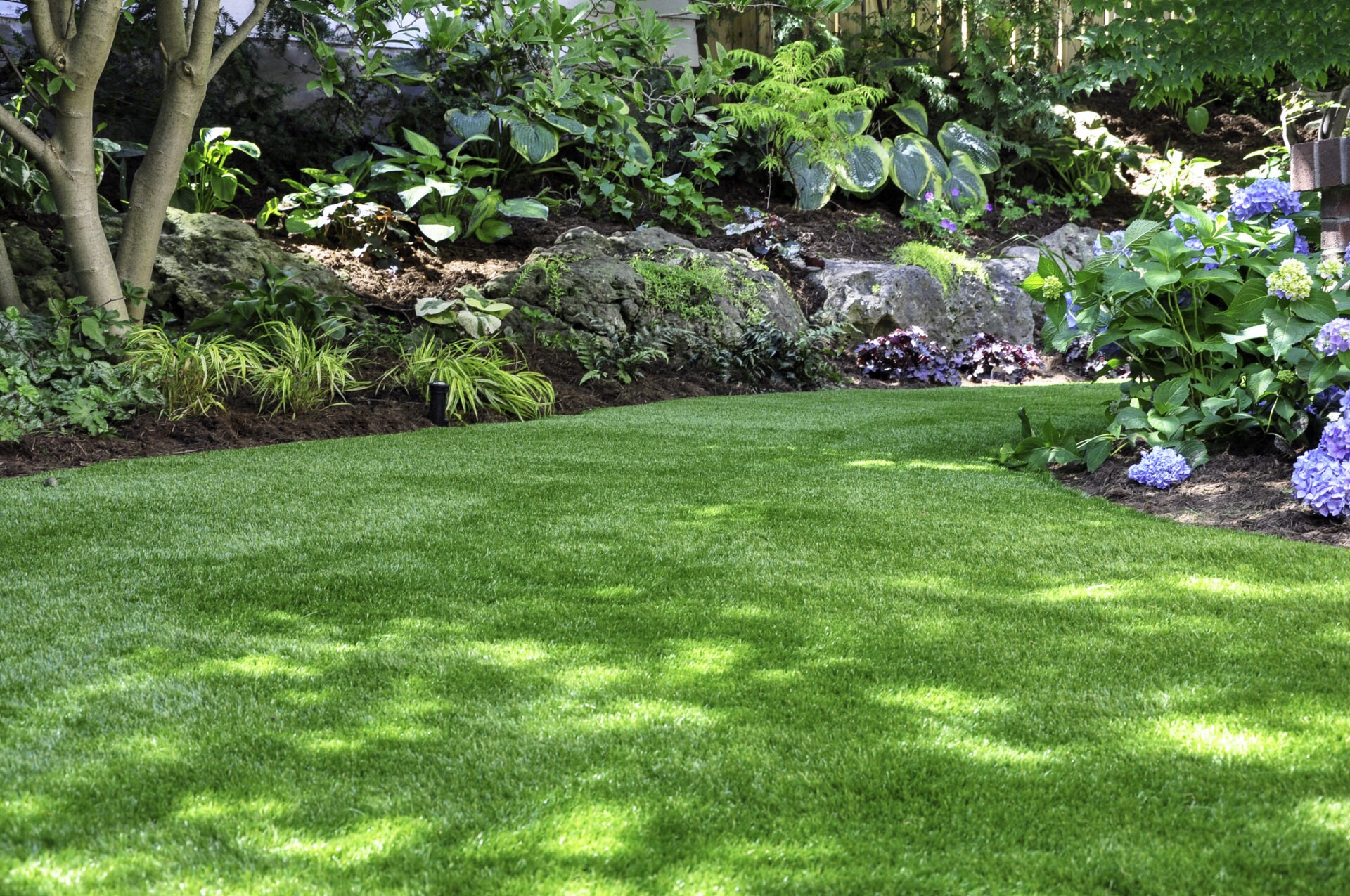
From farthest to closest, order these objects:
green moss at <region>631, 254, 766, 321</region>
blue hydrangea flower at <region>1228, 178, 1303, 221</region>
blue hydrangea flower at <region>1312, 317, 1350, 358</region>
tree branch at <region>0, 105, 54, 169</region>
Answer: green moss at <region>631, 254, 766, 321</region> → tree branch at <region>0, 105, 54, 169</region> → blue hydrangea flower at <region>1228, 178, 1303, 221</region> → blue hydrangea flower at <region>1312, 317, 1350, 358</region>

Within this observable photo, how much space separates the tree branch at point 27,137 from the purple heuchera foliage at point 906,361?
18.7 feet

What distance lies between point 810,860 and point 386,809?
0.63 m

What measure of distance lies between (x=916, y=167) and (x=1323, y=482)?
25.9 feet

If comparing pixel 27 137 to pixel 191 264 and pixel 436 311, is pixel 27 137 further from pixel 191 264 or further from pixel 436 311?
pixel 436 311

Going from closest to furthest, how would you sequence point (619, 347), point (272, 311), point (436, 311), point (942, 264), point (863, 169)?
point (272, 311) → point (436, 311) → point (619, 347) → point (942, 264) → point (863, 169)

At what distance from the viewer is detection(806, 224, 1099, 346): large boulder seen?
8578mm

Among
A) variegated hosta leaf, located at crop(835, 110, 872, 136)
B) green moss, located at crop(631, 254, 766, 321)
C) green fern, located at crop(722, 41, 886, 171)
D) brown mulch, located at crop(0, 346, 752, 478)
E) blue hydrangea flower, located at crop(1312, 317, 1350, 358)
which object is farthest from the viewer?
variegated hosta leaf, located at crop(835, 110, 872, 136)

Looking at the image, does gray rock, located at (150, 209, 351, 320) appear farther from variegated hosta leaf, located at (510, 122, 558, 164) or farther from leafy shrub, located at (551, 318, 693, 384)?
variegated hosta leaf, located at (510, 122, 558, 164)

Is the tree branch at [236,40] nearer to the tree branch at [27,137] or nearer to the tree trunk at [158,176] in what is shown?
the tree trunk at [158,176]

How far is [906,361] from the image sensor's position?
8.23 meters

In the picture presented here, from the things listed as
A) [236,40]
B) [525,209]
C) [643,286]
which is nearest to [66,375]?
[236,40]

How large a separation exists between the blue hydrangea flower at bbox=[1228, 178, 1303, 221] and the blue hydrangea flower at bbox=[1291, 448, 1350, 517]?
4.35 feet

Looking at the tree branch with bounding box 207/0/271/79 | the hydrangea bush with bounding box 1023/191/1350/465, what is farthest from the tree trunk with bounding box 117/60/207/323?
the hydrangea bush with bounding box 1023/191/1350/465

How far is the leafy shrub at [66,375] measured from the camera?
4633mm
